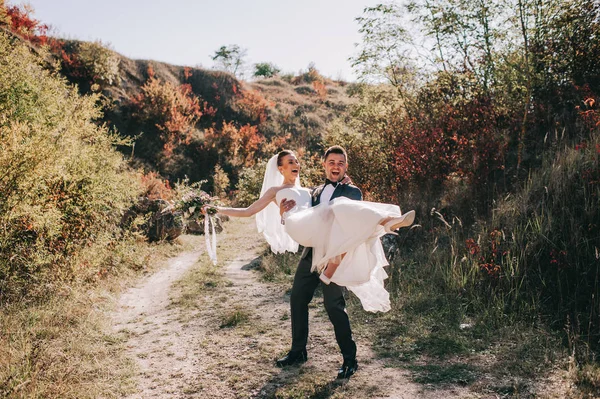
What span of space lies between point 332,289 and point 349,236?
2.16 feet

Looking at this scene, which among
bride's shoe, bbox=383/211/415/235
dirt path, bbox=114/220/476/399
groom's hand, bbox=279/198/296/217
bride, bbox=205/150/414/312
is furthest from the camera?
groom's hand, bbox=279/198/296/217

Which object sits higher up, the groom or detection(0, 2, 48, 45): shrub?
detection(0, 2, 48, 45): shrub

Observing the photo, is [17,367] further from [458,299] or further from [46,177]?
[458,299]

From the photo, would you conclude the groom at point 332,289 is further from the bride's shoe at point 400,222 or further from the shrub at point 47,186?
the shrub at point 47,186

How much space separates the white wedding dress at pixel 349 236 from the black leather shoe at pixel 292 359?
39.8 inches

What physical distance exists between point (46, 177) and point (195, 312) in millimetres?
2981

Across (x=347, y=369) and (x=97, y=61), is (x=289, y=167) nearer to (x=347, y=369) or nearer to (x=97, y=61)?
(x=347, y=369)

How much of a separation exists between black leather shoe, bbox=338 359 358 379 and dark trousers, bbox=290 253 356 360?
0.16 ft

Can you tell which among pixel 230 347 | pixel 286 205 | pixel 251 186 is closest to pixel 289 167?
pixel 286 205

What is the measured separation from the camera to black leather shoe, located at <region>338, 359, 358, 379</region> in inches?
151

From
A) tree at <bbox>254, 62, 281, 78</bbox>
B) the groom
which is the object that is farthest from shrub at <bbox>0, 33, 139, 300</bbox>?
tree at <bbox>254, 62, 281, 78</bbox>

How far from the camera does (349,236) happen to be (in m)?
3.35

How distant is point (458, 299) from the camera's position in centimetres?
546

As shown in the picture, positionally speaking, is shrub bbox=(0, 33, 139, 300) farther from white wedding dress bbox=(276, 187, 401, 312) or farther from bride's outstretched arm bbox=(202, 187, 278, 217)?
white wedding dress bbox=(276, 187, 401, 312)
